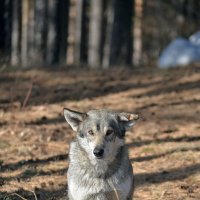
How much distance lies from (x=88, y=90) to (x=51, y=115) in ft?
6.37

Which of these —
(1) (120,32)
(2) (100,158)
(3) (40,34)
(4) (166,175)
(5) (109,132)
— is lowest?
(3) (40,34)

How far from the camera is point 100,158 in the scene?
268 inches

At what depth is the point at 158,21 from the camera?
1865 inches

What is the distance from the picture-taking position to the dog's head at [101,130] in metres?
6.81

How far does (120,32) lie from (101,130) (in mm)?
13705

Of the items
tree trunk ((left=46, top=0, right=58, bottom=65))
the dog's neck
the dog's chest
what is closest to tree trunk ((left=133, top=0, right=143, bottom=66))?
tree trunk ((left=46, top=0, right=58, bottom=65))

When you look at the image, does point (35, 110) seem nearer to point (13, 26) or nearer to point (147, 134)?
point (147, 134)

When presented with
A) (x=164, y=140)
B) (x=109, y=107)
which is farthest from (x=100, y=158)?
(x=109, y=107)

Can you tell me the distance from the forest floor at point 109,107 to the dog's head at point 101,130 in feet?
3.89

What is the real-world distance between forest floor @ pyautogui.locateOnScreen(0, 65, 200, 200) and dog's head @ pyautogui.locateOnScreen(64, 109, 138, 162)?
3.89ft

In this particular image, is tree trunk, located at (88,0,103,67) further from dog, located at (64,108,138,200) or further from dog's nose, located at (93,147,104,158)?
dog's nose, located at (93,147,104,158)

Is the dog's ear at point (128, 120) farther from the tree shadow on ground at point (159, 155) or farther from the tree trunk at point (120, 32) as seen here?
the tree trunk at point (120, 32)

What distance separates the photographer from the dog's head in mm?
6809

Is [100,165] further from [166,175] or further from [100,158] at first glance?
[166,175]
